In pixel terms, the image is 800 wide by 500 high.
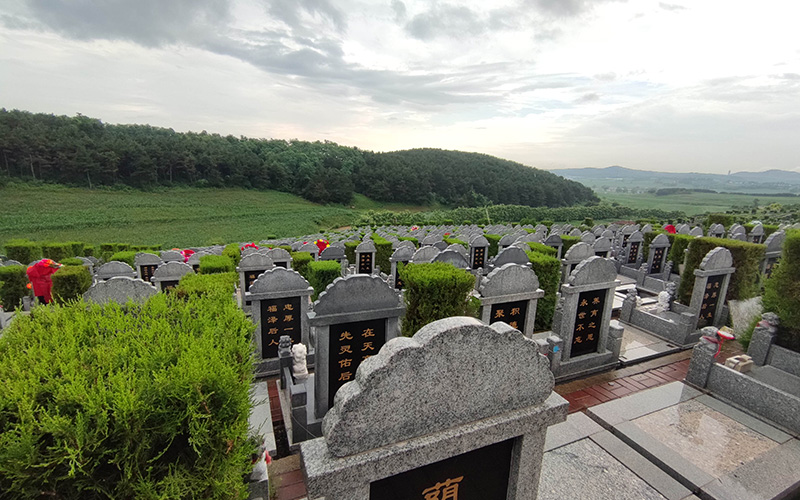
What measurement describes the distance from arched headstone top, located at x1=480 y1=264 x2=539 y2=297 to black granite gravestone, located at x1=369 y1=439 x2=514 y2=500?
3.91m

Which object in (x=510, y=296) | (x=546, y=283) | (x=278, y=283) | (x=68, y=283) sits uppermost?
(x=510, y=296)

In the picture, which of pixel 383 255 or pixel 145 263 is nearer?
pixel 145 263

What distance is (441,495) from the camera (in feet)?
9.62

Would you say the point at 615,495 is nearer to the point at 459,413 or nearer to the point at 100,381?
the point at 459,413

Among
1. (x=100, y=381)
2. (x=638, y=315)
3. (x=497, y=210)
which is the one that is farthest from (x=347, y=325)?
(x=497, y=210)

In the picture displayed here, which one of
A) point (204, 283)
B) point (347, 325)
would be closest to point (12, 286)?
point (204, 283)

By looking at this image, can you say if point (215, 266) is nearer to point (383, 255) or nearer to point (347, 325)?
point (347, 325)

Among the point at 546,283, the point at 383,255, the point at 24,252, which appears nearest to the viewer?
the point at 546,283

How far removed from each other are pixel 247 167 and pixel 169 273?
62400 millimetres

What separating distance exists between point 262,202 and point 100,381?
6239cm

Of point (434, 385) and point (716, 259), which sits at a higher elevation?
point (434, 385)

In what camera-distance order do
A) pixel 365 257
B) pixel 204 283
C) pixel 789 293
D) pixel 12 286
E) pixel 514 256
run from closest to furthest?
pixel 204 283 → pixel 789 293 → pixel 514 256 → pixel 12 286 → pixel 365 257

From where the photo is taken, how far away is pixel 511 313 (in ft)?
23.6

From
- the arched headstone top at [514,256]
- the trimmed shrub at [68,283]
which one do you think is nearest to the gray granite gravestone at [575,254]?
the arched headstone top at [514,256]
